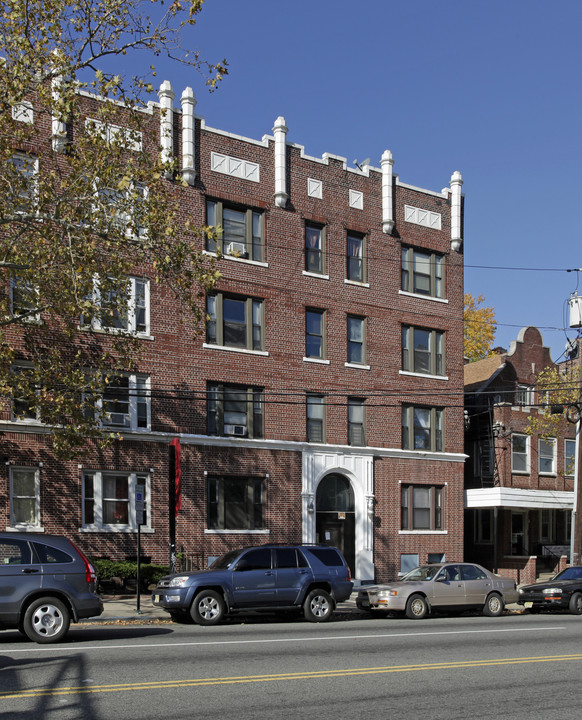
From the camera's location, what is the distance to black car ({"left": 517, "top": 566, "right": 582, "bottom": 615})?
23.7 m

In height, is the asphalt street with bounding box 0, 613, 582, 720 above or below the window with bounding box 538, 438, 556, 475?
below

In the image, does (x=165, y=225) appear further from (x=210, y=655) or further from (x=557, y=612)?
(x=557, y=612)

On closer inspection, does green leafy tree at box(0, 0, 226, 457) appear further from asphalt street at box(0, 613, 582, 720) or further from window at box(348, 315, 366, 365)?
window at box(348, 315, 366, 365)

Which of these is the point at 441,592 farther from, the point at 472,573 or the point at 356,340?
the point at 356,340

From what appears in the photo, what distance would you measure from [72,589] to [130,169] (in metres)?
8.07

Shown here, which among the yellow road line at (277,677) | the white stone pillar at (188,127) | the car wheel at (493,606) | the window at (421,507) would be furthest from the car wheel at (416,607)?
the white stone pillar at (188,127)

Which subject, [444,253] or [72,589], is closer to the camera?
[72,589]

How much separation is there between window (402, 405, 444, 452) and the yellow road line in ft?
65.9

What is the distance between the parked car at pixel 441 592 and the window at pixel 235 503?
774cm

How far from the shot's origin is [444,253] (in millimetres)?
35812

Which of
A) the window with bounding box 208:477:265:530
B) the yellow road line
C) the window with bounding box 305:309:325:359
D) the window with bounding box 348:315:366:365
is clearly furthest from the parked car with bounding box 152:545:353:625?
the window with bounding box 348:315:366:365

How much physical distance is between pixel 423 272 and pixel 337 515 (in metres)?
10.2

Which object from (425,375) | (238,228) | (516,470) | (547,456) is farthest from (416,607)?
(547,456)

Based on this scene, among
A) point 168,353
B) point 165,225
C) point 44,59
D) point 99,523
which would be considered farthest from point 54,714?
point 168,353
